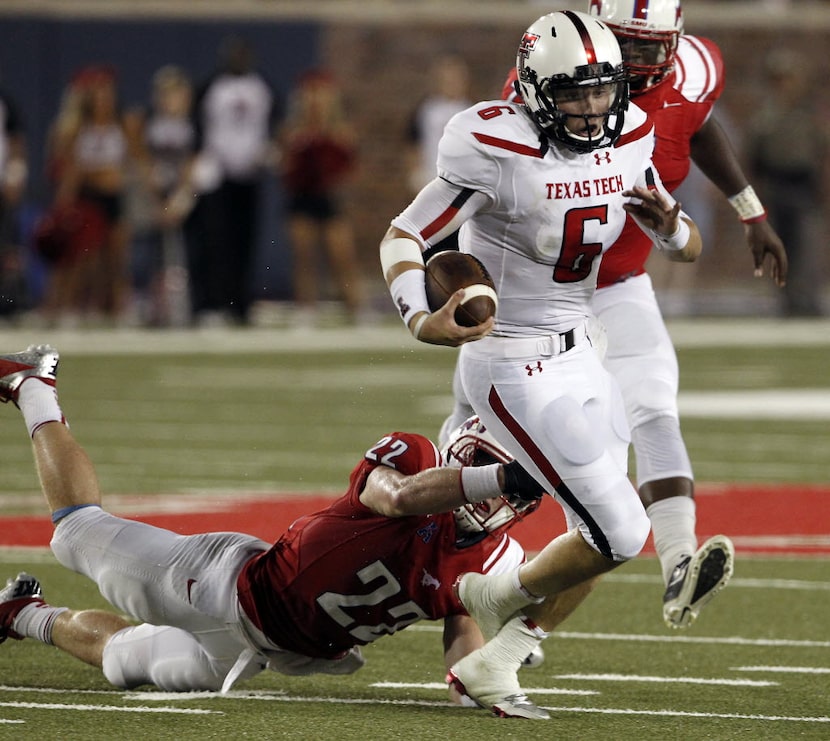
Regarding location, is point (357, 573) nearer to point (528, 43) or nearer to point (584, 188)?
point (584, 188)

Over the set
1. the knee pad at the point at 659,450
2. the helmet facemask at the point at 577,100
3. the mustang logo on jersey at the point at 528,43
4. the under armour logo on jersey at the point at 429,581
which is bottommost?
the under armour logo on jersey at the point at 429,581

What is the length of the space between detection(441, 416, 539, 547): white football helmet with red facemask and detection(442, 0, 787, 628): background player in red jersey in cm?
69

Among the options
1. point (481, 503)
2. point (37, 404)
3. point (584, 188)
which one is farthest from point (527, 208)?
point (37, 404)

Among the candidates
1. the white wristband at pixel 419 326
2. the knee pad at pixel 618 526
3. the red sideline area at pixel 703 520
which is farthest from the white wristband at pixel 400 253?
the red sideline area at pixel 703 520

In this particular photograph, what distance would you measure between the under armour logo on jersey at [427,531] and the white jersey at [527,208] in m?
0.55

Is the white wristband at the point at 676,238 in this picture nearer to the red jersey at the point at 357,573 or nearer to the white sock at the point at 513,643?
the red jersey at the point at 357,573

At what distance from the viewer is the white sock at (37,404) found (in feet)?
17.1

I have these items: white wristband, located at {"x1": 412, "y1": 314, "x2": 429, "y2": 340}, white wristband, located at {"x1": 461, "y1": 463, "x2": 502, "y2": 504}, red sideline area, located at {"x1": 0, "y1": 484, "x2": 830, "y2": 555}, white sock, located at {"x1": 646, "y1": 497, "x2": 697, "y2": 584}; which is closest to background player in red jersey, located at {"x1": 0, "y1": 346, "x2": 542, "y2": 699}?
white wristband, located at {"x1": 461, "y1": 463, "x2": 502, "y2": 504}

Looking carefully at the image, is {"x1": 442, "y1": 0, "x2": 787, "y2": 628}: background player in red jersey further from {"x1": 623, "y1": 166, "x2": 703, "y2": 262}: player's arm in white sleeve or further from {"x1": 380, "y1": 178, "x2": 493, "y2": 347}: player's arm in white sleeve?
{"x1": 380, "y1": 178, "x2": 493, "y2": 347}: player's arm in white sleeve

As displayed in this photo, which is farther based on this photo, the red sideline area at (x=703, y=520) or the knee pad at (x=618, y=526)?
the red sideline area at (x=703, y=520)

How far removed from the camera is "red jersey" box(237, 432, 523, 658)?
177 inches

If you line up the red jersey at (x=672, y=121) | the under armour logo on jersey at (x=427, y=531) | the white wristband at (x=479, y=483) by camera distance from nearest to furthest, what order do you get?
the white wristband at (x=479, y=483)
the under armour logo on jersey at (x=427, y=531)
the red jersey at (x=672, y=121)

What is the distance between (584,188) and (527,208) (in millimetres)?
146

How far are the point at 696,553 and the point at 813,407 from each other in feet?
23.3
